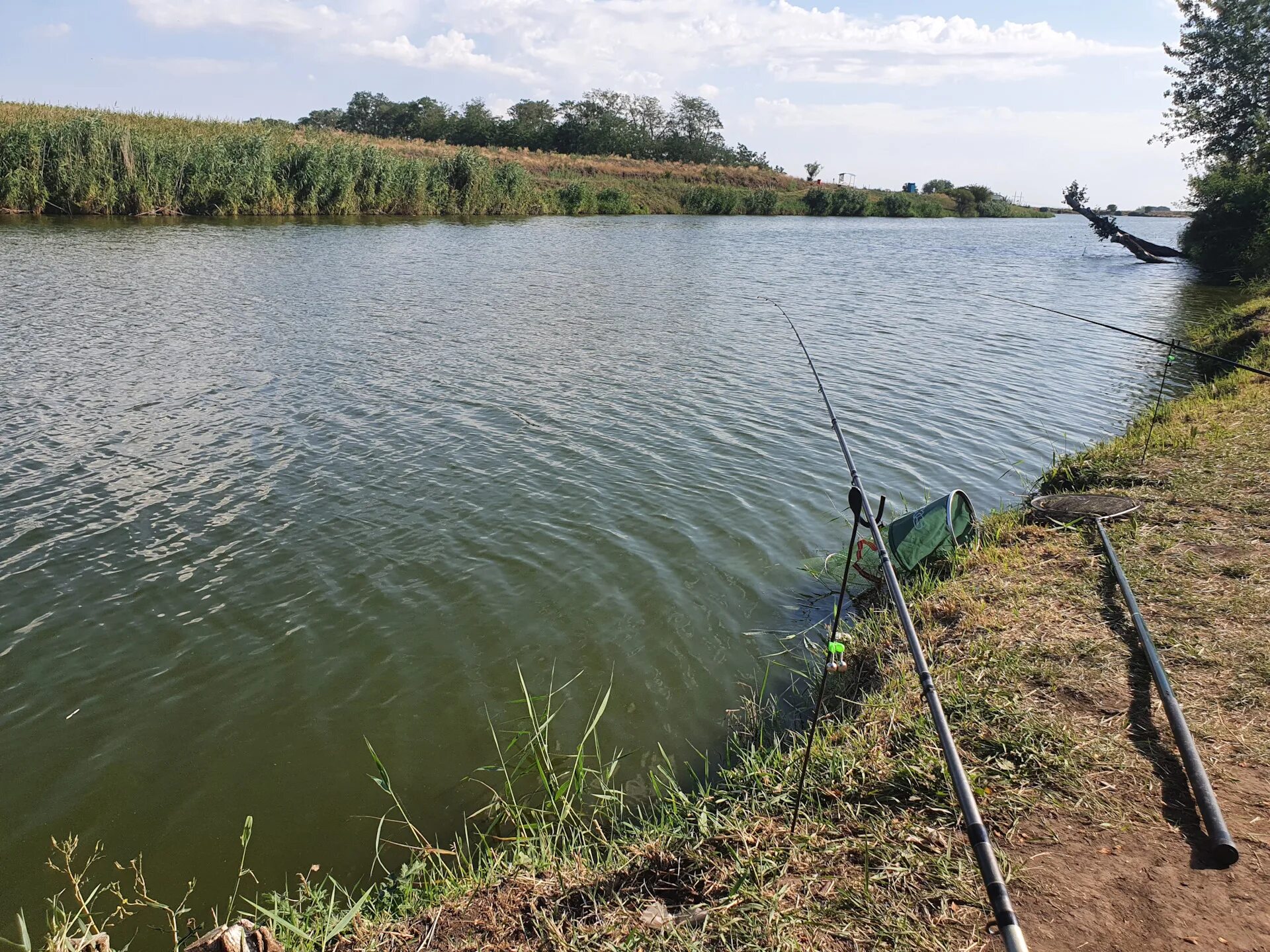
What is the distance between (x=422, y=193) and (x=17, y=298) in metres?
27.5

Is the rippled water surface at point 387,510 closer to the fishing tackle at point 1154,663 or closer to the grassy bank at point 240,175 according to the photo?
the fishing tackle at point 1154,663

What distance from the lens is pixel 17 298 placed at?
14727mm

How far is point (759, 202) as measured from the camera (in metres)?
69.4

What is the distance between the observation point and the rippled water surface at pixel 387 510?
4398 millimetres

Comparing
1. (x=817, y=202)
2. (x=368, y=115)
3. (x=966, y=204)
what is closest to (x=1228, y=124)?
(x=817, y=202)

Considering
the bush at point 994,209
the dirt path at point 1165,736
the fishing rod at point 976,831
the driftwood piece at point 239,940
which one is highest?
the bush at point 994,209

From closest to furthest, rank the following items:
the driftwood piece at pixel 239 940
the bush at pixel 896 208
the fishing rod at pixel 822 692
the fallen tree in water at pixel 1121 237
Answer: the driftwood piece at pixel 239 940 < the fishing rod at pixel 822 692 < the fallen tree in water at pixel 1121 237 < the bush at pixel 896 208

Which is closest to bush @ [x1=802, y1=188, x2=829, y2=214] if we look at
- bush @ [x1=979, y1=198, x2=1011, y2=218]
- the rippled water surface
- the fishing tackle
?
bush @ [x1=979, y1=198, x2=1011, y2=218]

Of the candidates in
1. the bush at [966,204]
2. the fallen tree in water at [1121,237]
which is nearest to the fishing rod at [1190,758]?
the fallen tree in water at [1121,237]

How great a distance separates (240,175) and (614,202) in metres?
29.4

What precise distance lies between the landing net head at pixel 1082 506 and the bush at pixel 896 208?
82.6 meters

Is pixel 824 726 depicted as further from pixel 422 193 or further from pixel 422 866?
pixel 422 193

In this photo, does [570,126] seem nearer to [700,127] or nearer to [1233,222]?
[700,127]

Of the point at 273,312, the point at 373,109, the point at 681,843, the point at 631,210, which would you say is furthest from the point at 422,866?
the point at 373,109
